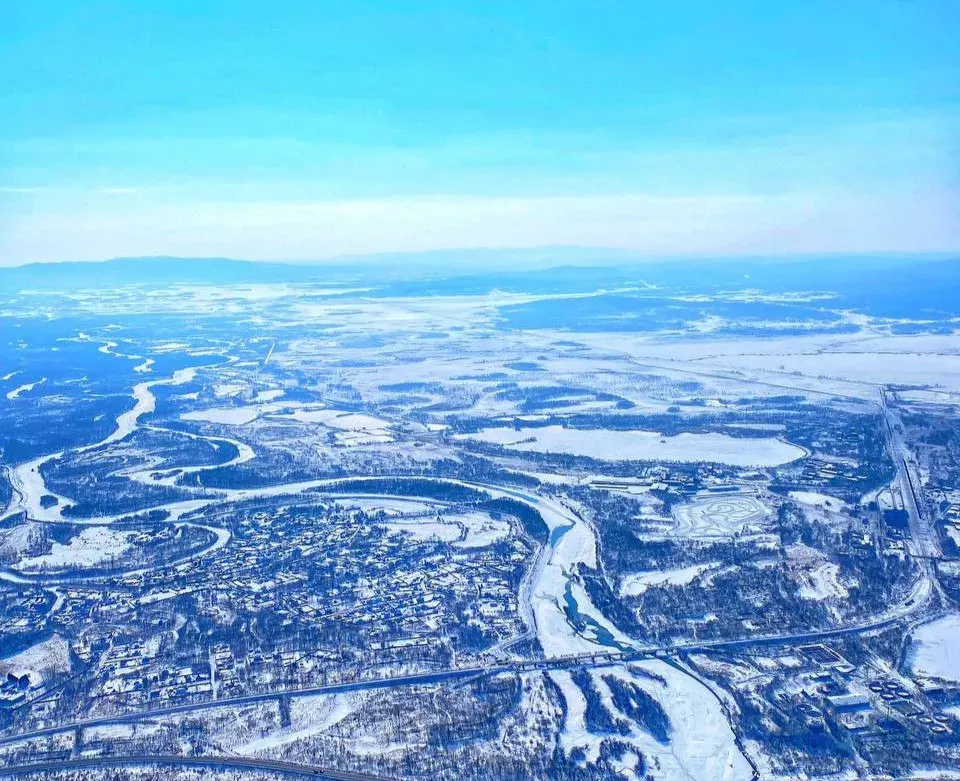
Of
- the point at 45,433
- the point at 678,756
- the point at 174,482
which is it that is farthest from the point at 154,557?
the point at 45,433

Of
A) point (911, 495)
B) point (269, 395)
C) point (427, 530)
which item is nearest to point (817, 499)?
point (911, 495)

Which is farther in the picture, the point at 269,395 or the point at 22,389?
the point at 22,389

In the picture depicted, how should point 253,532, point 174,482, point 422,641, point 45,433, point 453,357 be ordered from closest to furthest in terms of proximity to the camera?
point 422,641 < point 253,532 < point 174,482 < point 45,433 < point 453,357

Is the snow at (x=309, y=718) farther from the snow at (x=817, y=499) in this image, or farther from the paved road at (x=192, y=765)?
the snow at (x=817, y=499)

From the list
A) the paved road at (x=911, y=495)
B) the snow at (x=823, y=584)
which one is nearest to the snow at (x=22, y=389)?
the snow at (x=823, y=584)

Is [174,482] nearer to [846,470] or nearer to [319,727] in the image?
[319,727]

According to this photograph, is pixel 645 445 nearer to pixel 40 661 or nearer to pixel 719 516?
pixel 719 516

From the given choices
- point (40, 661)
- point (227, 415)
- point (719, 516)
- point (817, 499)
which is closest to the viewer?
point (40, 661)

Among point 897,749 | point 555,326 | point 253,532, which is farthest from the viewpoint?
point 555,326
